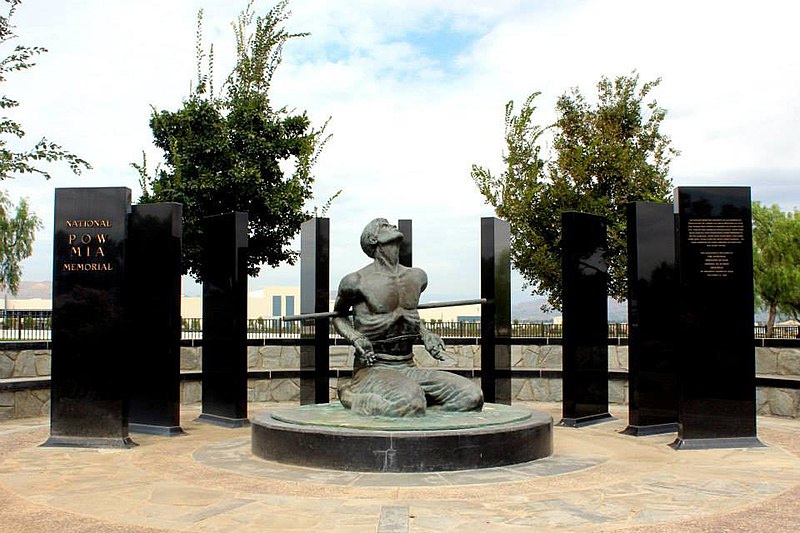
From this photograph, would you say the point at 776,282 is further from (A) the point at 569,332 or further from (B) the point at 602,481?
(B) the point at 602,481

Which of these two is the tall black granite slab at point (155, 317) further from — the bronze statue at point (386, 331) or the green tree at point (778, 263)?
the green tree at point (778, 263)

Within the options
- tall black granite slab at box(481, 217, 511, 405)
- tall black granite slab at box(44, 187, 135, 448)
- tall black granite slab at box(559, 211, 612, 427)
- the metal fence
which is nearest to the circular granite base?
tall black granite slab at box(44, 187, 135, 448)

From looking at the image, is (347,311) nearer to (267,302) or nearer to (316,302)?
(316,302)

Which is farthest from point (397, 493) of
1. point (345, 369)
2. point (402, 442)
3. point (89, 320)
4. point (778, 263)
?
point (778, 263)

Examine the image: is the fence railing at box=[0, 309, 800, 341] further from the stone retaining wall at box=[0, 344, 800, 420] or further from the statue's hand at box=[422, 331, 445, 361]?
the statue's hand at box=[422, 331, 445, 361]

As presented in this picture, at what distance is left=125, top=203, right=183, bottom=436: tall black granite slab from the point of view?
9055 millimetres

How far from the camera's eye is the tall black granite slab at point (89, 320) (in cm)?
811

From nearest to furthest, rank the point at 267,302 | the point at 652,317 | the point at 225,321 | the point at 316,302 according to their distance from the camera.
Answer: the point at 652,317 < the point at 225,321 < the point at 316,302 < the point at 267,302

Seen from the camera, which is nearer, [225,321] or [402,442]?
[402,442]

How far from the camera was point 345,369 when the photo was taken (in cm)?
1276

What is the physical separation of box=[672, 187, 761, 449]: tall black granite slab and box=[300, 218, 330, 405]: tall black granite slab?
175 inches

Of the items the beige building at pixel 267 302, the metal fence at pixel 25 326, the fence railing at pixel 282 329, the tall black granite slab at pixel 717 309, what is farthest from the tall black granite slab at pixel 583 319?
the beige building at pixel 267 302

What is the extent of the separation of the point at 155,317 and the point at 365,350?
3069mm

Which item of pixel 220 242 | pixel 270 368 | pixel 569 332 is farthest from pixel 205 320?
pixel 569 332
